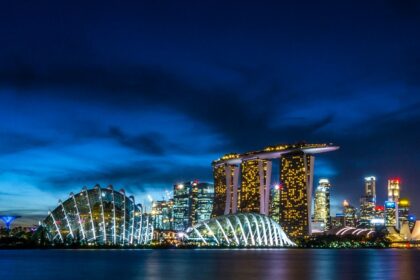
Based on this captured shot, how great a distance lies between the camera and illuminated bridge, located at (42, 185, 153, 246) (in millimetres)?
150500

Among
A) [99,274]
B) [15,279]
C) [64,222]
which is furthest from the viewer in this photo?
[64,222]

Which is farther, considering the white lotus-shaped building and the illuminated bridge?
the white lotus-shaped building

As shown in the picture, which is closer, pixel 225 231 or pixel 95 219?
pixel 95 219

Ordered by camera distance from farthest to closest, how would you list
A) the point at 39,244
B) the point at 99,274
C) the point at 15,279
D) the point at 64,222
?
the point at 39,244 → the point at 64,222 → the point at 99,274 → the point at 15,279

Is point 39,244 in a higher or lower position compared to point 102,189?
lower

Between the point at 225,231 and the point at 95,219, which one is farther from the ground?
the point at 95,219

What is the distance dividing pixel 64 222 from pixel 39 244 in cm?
1450

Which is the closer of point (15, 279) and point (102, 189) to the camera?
point (15, 279)

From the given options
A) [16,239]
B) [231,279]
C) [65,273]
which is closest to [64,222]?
[16,239]

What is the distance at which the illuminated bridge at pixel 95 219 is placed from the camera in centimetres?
15050

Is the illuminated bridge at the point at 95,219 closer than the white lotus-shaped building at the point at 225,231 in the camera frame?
Yes

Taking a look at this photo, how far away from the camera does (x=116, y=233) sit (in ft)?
510

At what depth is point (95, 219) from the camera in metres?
151

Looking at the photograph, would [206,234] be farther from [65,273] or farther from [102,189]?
[65,273]
